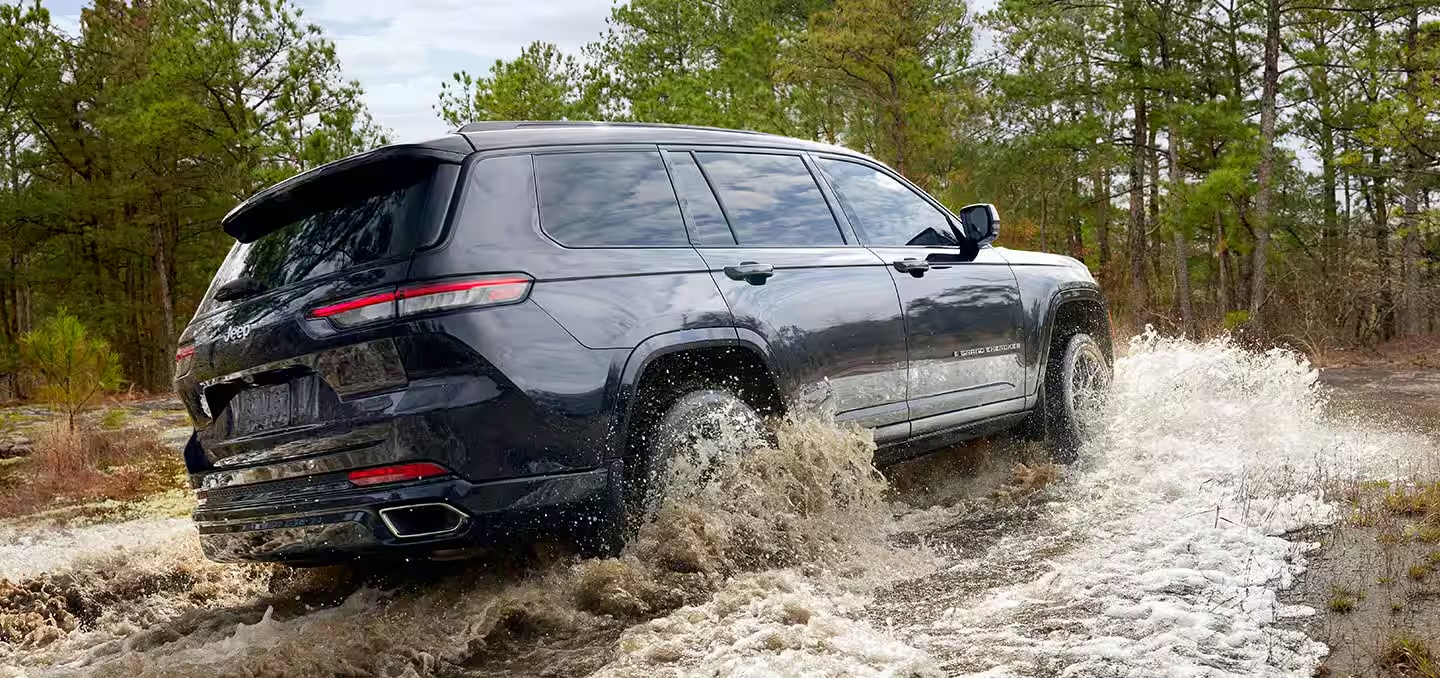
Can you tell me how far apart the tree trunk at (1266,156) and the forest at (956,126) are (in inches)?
2.2

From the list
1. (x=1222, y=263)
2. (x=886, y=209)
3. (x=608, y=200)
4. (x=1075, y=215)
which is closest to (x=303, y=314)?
(x=608, y=200)

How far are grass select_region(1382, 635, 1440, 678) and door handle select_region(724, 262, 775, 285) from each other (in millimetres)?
2306

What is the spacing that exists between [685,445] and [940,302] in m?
1.79

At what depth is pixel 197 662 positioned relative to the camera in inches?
128

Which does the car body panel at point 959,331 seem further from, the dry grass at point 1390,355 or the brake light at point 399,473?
the dry grass at point 1390,355

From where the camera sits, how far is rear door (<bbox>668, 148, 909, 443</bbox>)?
4.05 m

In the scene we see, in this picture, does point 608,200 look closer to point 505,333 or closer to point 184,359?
point 505,333

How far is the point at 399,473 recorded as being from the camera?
3.18m

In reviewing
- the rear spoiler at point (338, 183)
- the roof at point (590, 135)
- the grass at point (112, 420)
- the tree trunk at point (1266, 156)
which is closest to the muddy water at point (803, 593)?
the roof at point (590, 135)

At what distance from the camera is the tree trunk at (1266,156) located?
19.0 meters

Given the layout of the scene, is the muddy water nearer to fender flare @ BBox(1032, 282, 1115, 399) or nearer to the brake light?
the brake light

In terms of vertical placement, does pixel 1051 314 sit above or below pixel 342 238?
below

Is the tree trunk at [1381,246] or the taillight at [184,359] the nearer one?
the taillight at [184,359]

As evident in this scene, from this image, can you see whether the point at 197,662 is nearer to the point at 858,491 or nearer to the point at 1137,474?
the point at 858,491
